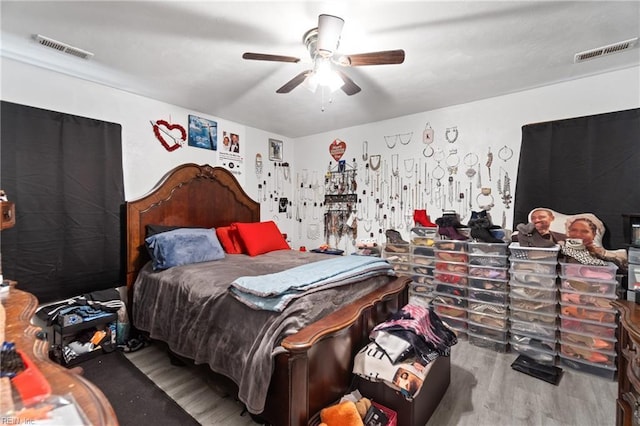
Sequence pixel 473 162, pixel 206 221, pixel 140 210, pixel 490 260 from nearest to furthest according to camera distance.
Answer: pixel 490 260 < pixel 140 210 < pixel 473 162 < pixel 206 221

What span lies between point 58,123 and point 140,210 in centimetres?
95

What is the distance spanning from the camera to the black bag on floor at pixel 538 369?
207cm

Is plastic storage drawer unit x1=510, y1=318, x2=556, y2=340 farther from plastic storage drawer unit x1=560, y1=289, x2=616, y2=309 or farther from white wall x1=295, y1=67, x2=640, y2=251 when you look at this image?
white wall x1=295, y1=67, x2=640, y2=251

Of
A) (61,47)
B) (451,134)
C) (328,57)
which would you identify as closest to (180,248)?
(61,47)

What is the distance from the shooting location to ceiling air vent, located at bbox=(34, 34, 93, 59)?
75.5 inches

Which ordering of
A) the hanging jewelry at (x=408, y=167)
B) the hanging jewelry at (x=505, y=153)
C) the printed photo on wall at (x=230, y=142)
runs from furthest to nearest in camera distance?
1. the printed photo on wall at (x=230, y=142)
2. the hanging jewelry at (x=408, y=167)
3. the hanging jewelry at (x=505, y=153)

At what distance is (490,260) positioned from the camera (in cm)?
261

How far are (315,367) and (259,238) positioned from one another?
2.01 m

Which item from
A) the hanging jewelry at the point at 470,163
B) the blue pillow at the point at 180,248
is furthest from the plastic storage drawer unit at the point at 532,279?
the blue pillow at the point at 180,248

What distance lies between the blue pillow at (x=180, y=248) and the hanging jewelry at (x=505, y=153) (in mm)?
3046

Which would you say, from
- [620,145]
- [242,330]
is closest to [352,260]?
[242,330]

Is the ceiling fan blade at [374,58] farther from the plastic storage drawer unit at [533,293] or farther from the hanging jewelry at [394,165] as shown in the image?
the plastic storage drawer unit at [533,293]

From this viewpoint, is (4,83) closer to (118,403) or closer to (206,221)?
(206,221)

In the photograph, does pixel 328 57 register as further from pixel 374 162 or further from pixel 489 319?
pixel 489 319
